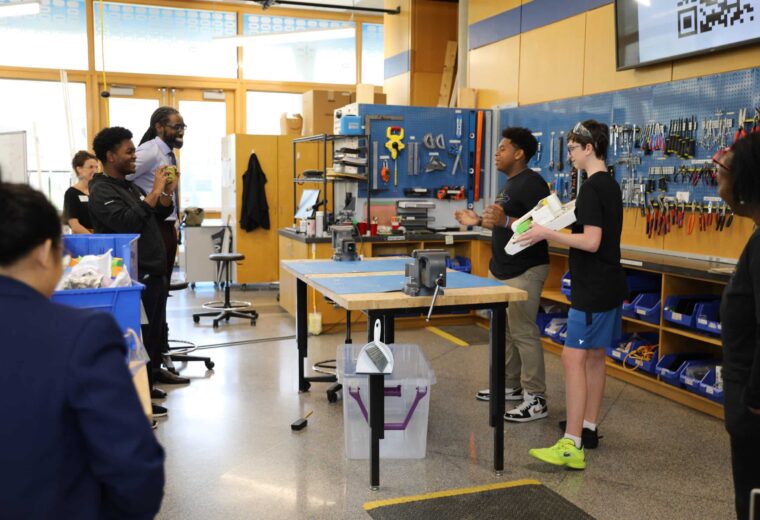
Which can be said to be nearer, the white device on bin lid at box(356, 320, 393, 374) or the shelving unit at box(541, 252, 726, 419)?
the white device on bin lid at box(356, 320, 393, 374)

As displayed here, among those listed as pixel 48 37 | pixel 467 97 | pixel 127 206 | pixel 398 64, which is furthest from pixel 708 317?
pixel 48 37

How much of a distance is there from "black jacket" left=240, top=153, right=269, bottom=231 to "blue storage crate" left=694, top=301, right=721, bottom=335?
208 inches

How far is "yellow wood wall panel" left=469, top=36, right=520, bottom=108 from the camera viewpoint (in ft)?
20.8

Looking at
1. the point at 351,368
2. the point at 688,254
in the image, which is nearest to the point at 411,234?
the point at 688,254

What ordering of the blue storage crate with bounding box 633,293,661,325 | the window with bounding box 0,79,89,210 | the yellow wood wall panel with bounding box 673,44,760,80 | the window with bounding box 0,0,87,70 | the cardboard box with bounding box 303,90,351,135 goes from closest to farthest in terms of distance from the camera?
the yellow wood wall panel with bounding box 673,44,760,80 → the blue storage crate with bounding box 633,293,661,325 → the cardboard box with bounding box 303,90,351,135 → the window with bounding box 0,0,87,70 → the window with bounding box 0,79,89,210

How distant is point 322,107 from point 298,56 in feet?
11.0

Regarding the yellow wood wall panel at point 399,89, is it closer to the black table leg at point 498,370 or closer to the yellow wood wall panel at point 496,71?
the yellow wood wall panel at point 496,71

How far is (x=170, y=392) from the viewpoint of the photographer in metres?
4.45

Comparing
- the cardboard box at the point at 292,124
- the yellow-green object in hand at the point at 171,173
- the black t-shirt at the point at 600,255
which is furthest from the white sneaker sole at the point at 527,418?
the cardboard box at the point at 292,124

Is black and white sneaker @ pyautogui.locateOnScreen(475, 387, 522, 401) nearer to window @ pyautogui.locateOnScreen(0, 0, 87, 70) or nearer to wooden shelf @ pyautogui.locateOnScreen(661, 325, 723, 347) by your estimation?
wooden shelf @ pyautogui.locateOnScreen(661, 325, 723, 347)

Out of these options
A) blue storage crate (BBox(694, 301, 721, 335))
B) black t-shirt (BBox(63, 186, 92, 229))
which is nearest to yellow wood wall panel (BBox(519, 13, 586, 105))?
blue storage crate (BBox(694, 301, 721, 335))

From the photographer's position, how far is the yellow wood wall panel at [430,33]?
336 inches

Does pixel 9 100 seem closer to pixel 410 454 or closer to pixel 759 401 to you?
pixel 410 454

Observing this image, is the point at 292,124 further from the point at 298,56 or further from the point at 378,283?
the point at 378,283
